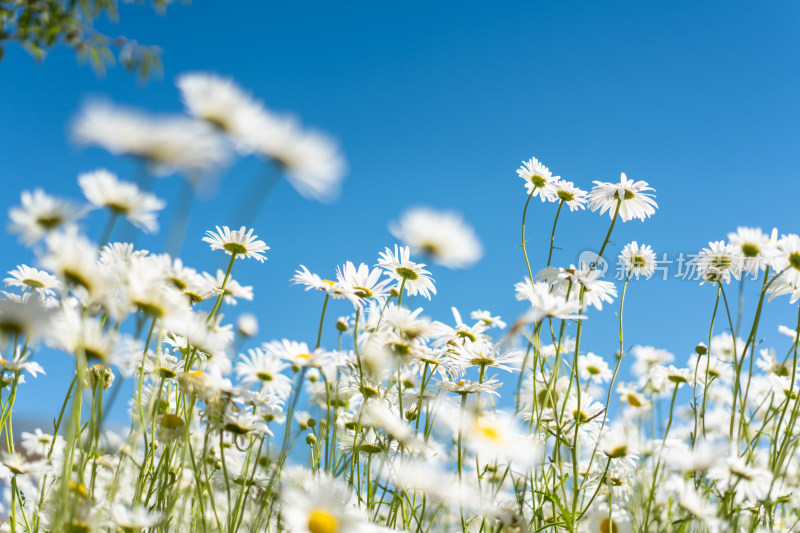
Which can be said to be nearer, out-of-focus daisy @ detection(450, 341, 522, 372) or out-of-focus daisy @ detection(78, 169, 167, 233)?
out-of-focus daisy @ detection(78, 169, 167, 233)

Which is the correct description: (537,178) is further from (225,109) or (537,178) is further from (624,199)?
(225,109)

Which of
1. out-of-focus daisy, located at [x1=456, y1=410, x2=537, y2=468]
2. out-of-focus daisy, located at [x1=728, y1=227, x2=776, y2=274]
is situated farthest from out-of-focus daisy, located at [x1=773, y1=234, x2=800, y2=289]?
out-of-focus daisy, located at [x1=456, y1=410, x2=537, y2=468]

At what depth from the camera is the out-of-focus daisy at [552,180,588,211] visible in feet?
7.06

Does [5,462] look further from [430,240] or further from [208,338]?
[430,240]

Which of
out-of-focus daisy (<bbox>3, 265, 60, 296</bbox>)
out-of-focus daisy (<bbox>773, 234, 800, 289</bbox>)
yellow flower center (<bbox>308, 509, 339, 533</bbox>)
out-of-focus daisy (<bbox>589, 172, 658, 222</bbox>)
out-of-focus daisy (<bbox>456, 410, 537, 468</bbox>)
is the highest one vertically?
out-of-focus daisy (<bbox>589, 172, 658, 222</bbox>)

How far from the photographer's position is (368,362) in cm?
138

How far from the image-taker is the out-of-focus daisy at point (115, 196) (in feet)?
3.27

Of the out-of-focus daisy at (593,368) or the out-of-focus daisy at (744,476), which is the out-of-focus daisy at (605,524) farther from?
the out-of-focus daisy at (593,368)

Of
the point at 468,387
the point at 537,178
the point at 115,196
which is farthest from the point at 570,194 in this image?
the point at 115,196

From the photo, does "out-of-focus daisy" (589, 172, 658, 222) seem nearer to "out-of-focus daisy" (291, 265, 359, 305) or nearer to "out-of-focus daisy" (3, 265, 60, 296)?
"out-of-focus daisy" (291, 265, 359, 305)

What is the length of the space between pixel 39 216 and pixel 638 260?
2158mm

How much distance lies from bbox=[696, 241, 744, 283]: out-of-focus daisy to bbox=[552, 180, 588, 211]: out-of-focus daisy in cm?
46

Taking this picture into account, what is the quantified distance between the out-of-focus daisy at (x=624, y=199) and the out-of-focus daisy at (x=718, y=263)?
0.24m

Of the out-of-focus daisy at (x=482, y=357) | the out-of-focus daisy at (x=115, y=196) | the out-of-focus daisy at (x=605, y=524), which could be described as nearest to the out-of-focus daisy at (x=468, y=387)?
the out-of-focus daisy at (x=482, y=357)
